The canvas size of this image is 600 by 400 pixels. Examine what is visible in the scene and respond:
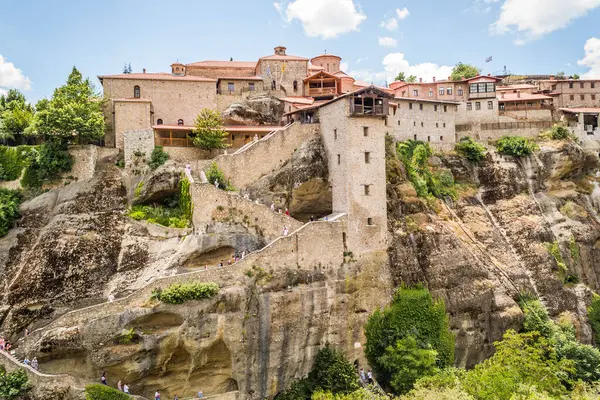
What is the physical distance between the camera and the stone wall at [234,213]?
31.6 metres

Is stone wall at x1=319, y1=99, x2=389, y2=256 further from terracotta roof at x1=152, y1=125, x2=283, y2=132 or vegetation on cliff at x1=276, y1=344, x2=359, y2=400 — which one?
vegetation on cliff at x1=276, y1=344, x2=359, y2=400

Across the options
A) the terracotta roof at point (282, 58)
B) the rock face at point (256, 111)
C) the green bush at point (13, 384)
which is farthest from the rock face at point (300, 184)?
the green bush at point (13, 384)

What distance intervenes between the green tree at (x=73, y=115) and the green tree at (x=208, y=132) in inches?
283

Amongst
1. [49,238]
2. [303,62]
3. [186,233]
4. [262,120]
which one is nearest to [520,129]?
[303,62]

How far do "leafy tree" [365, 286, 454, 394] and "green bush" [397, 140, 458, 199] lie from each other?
926 centimetres

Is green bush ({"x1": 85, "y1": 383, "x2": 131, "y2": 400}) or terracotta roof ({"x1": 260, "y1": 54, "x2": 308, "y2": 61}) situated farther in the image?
terracotta roof ({"x1": 260, "y1": 54, "x2": 308, "y2": 61})

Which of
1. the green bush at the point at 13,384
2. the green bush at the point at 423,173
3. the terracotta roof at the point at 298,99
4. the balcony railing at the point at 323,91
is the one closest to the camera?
the green bush at the point at 13,384

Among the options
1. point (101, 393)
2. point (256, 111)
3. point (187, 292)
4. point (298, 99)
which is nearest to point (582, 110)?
point (298, 99)

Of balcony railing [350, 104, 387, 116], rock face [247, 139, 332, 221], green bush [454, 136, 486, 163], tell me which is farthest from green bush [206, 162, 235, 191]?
green bush [454, 136, 486, 163]

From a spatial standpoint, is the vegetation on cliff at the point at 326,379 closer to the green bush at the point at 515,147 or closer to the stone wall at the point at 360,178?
the stone wall at the point at 360,178

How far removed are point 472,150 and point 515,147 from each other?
Answer: 4346 millimetres

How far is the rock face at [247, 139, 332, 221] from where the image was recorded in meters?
36.2

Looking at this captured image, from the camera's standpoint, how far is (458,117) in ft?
166

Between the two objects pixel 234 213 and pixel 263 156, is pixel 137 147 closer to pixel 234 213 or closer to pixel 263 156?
pixel 263 156
